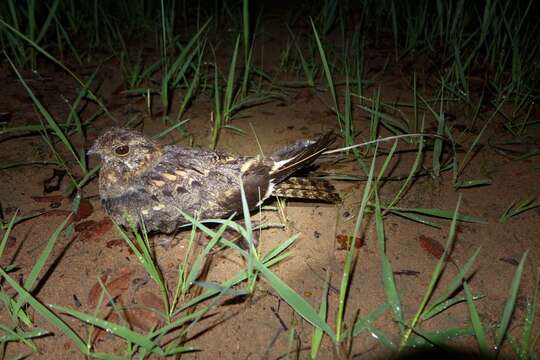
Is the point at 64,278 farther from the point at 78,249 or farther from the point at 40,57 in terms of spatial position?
the point at 40,57

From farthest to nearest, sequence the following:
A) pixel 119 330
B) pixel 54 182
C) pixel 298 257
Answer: pixel 54 182 → pixel 298 257 → pixel 119 330

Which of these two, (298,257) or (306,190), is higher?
(306,190)

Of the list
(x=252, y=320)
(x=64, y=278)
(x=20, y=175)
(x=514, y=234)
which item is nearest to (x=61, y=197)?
(x=20, y=175)

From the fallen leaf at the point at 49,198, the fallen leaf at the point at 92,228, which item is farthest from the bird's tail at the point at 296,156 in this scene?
the fallen leaf at the point at 49,198

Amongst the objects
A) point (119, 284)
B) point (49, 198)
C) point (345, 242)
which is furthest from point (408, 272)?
point (49, 198)

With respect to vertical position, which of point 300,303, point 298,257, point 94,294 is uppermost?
point 300,303

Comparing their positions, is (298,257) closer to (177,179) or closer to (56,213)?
(177,179)

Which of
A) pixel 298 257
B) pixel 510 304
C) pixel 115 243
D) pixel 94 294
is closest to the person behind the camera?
pixel 510 304

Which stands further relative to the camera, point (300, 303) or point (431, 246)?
point (431, 246)
